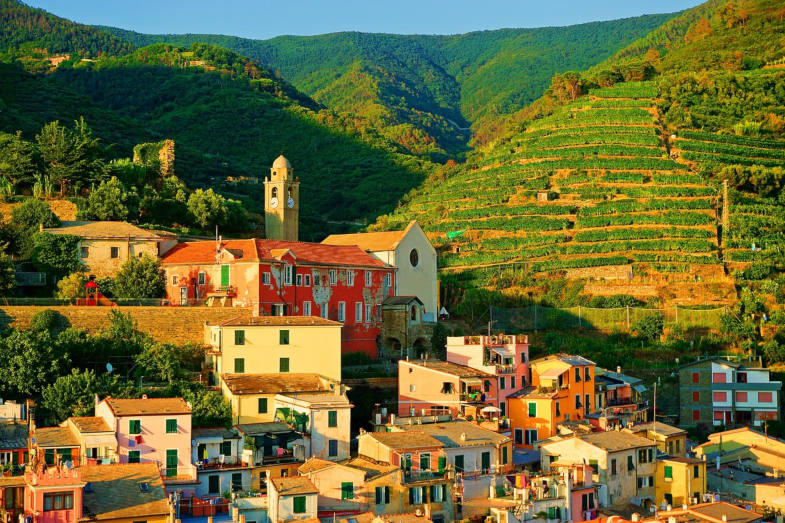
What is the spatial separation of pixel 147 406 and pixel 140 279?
14.6 metres

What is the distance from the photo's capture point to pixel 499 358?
53.3 m

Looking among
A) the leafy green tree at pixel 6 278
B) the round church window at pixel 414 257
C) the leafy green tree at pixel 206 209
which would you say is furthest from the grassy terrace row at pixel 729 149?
the leafy green tree at pixel 6 278

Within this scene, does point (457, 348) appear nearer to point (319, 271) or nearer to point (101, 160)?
point (319, 271)

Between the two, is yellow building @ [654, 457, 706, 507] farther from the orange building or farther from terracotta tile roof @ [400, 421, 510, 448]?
terracotta tile roof @ [400, 421, 510, 448]

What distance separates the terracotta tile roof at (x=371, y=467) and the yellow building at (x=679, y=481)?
41.1 feet

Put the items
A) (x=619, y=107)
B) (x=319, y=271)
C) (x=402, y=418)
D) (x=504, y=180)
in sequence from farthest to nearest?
(x=619, y=107) < (x=504, y=180) < (x=319, y=271) < (x=402, y=418)

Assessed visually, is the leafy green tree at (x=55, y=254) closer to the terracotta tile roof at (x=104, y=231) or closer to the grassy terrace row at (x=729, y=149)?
the terracotta tile roof at (x=104, y=231)

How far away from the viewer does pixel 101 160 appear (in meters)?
71.4

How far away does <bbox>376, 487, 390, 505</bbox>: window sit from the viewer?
125 feet

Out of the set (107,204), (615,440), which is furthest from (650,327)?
(107,204)

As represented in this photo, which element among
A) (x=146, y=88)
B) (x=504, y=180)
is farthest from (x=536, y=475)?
(x=146, y=88)

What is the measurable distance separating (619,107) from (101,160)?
43195mm

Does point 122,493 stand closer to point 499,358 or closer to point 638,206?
point 499,358

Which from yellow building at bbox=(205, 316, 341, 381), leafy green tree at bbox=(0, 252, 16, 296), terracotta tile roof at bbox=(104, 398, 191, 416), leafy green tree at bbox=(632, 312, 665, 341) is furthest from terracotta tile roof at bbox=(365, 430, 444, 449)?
leafy green tree at bbox=(632, 312, 665, 341)
